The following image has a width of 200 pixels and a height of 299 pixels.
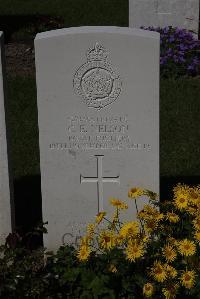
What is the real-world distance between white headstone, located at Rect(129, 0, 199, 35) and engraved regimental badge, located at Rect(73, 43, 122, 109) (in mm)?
5699

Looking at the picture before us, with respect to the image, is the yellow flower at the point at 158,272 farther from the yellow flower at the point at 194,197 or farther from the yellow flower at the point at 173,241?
the yellow flower at the point at 194,197

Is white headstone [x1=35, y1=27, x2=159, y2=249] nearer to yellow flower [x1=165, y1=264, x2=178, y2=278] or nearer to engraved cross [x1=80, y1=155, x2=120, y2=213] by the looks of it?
engraved cross [x1=80, y1=155, x2=120, y2=213]

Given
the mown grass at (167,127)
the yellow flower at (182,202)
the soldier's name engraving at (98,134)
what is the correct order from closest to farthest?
the yellow flower at (182,202) < the soldier's name engraving at (98,134) < the mown grass at (167,127)

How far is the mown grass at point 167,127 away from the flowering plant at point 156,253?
2127 mm

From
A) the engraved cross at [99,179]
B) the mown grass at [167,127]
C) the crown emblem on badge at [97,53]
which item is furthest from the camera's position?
the mown grass at [167,127]

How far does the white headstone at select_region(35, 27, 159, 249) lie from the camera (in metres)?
4.35

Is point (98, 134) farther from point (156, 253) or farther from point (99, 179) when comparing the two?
point (156, 253)

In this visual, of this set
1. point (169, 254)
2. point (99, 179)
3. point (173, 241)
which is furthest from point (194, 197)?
point (99, 179)

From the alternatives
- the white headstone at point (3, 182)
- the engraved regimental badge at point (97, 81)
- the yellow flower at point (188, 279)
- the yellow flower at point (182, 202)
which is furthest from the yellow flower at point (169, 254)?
the white headstone at point (3, 182)

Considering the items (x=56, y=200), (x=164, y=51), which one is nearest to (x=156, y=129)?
(x=56, y=200)

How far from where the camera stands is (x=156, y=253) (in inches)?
161

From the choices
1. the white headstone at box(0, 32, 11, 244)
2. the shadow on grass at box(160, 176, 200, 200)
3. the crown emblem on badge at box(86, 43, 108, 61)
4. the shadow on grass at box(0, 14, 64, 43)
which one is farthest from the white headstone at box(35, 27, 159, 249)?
the shadow on grass at box(0, 14, 64, 43)

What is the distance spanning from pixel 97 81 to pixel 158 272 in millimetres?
1325

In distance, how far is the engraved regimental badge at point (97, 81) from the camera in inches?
173
